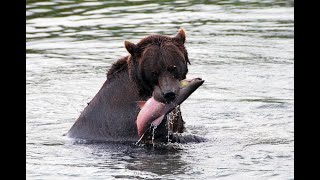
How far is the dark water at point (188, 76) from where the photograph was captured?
8508 mm

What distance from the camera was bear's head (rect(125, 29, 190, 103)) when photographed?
8.65 m

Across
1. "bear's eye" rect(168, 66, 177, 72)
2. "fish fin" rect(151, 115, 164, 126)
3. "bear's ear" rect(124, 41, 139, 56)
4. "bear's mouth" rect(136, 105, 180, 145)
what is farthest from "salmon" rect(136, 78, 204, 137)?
"bear's ear" rect(124, 41, 139, 56)

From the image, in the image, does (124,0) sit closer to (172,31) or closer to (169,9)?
(169,9)

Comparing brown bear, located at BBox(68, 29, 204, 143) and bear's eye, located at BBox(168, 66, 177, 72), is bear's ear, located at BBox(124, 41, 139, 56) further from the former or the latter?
Result: bear's eye, located at BBox(168, 66, 177, 72)

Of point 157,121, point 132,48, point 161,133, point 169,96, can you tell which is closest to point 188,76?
point 161,133

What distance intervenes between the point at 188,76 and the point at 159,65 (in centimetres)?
410

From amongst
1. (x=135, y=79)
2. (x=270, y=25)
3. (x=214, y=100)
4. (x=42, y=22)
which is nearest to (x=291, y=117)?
(x=214, y=100)

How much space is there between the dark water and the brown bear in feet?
0.70

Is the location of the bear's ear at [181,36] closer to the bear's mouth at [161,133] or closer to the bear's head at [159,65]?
the bear's head at [159,65]

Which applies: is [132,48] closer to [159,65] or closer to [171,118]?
[159,65]

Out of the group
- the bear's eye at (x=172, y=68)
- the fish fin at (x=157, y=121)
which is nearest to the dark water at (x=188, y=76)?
the fish fin at (x=157, y=121)

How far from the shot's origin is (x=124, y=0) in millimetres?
19156

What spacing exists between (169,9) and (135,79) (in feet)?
29.2

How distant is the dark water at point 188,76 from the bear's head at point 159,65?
637mm
